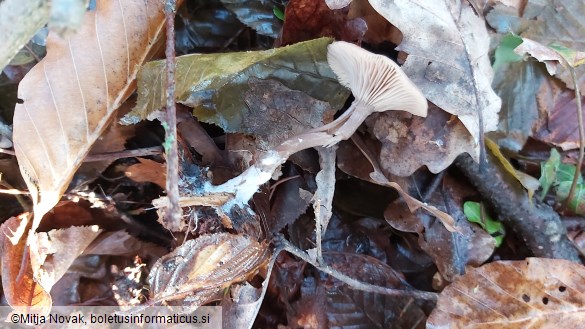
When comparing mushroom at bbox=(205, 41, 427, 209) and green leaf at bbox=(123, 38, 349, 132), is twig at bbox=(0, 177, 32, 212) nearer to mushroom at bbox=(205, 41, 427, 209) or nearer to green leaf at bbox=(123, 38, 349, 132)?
green leaf at bbox=(123, 38, 349, 132)

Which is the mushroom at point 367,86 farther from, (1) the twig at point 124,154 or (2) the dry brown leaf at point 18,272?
(2) the dry brown leaf at point 18,272

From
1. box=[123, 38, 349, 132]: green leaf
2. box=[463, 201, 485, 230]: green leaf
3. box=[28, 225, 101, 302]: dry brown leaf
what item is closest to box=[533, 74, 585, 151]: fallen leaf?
box=[463, 201, 485, 230]: green leaf

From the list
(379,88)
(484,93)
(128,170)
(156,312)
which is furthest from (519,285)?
(128,170)

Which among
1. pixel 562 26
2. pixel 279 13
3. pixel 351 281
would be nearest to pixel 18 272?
pixel 351 281

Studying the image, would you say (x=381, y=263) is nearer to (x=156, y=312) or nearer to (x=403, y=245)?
(x=403, y=245)

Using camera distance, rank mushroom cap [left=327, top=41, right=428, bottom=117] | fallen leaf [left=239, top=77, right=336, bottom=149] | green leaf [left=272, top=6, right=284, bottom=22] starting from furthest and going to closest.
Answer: green leaf [left=272, top=6, right=284, bottom=22] < fallen leaf [left=239, top=77, right=336, bottom=149] < mushroom cap [left=327, top=41, right=428, bottom=117]
